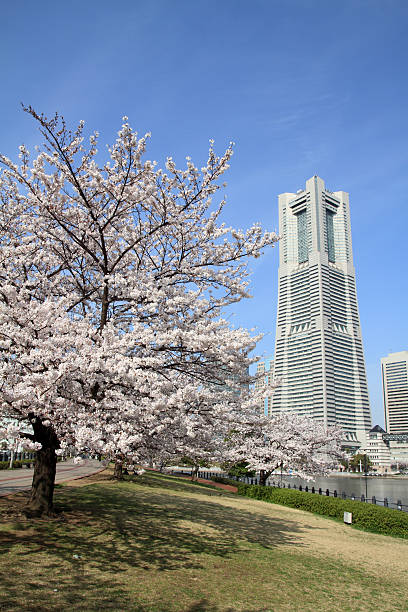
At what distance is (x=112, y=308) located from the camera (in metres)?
13.0

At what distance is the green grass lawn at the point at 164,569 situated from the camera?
7.10 meters

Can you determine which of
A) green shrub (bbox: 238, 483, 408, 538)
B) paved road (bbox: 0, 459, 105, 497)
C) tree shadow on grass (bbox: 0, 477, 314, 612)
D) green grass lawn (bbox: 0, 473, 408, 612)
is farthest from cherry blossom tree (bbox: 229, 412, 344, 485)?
green grass lawn (bbox: 0, 473, 408, 612)

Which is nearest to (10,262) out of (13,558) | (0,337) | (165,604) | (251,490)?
(0,337)

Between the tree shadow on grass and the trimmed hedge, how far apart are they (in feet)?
16.8

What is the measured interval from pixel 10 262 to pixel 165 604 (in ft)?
30.9

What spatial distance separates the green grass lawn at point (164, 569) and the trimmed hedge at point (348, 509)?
19.3ft

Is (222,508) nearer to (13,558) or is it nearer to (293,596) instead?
(293,596)

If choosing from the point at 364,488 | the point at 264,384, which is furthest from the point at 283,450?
the point at 364,488

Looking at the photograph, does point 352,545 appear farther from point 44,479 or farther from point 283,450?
point 283,450

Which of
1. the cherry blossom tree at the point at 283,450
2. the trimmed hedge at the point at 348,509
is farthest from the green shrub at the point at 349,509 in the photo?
the cherry blossom tree at the point at 283,450

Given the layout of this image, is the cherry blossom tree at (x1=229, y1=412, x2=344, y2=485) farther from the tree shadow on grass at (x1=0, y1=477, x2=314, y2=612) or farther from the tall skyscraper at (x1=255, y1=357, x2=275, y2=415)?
the tall skyscraper at (x1=255, y1=357, x2=275, y2=415)

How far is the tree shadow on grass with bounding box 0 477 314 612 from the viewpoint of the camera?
7.27 meters

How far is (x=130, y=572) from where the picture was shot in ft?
27.7

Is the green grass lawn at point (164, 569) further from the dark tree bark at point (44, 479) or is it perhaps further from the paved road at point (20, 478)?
the paved road at point (20, 478)
